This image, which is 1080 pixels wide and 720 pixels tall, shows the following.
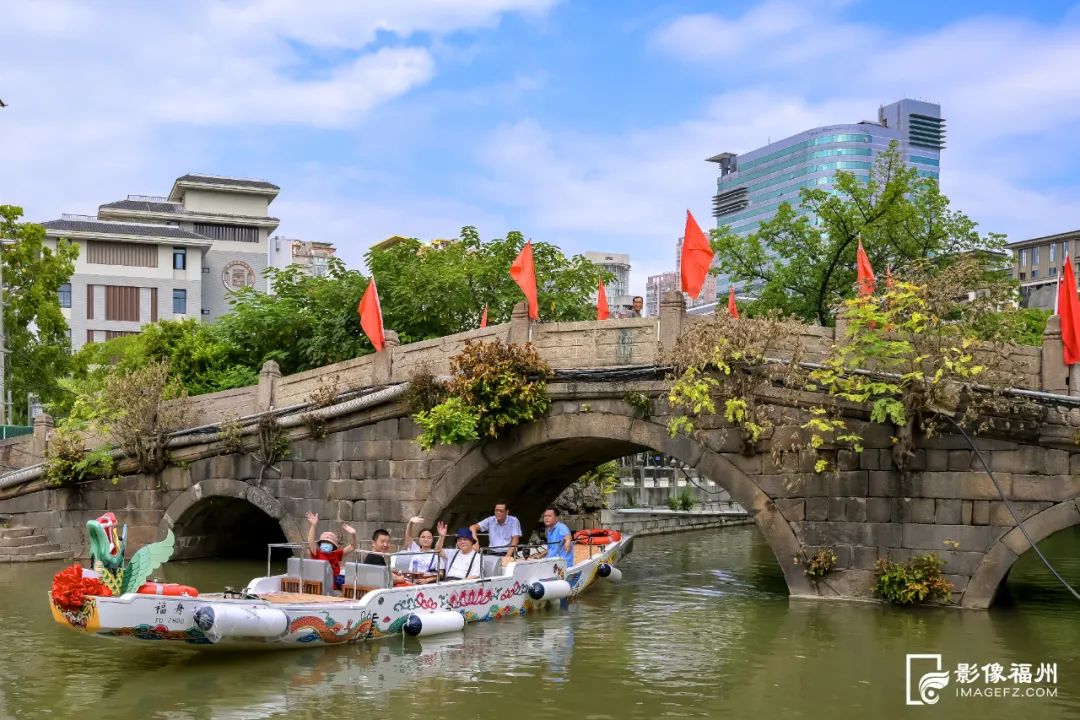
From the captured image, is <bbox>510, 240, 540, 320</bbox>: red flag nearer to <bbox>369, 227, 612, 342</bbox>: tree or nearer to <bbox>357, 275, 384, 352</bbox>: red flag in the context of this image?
<bbox>357, 275, 384, 352</bbox>: red flag

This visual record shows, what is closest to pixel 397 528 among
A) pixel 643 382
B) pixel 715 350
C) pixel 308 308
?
pixel 643 382

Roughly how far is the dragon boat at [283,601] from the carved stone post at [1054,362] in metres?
6.70

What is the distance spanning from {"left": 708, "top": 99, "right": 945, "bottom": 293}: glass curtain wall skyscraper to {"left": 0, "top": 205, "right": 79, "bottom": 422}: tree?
97.6 metres

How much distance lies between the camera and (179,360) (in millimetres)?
26797

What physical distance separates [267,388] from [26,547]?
18.8ft

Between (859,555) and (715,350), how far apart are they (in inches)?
124

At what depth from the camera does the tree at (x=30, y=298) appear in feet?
91.4

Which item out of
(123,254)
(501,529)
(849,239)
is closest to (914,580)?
(501,529)

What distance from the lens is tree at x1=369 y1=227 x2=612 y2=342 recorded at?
25.0 metres

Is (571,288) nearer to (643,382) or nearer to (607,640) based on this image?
(643,382)

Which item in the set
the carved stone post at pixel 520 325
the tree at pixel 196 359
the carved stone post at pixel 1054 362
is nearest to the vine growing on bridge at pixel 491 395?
the carved stone post at pixel 520 325

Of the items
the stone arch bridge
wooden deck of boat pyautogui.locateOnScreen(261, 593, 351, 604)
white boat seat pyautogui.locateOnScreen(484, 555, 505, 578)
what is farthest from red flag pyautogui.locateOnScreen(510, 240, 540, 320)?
Answer: wooden deck of boat pyautogui.locateOnScreen(261, 593, 351, 604)

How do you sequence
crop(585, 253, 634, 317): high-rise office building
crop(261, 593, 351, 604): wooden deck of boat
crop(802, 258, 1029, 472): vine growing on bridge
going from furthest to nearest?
crop(585, 253, 634, 317): high-rise office building
crop(802, 258, 1029, 472): vine growing on bridge
crop(261, 593, 351, 604): wooden deck of boat

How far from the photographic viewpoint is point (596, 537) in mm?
19422
